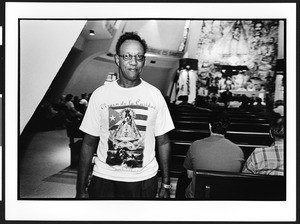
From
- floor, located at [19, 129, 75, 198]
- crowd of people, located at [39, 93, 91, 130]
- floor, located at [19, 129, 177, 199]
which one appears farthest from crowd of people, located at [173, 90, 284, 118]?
floor, located at [19, 129, 75, 198]

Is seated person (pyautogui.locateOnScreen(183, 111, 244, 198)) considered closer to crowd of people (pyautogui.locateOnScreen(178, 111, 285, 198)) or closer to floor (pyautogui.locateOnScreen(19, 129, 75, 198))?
crowd of people (pyautogui.locateOnScreen(178, 111, 285, 198))

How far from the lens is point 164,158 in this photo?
Answer: 3.13m

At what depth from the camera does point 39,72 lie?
10.5 ft

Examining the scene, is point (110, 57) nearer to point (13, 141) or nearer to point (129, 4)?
point (129, 4)

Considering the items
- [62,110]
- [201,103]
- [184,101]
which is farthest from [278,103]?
[62,110]

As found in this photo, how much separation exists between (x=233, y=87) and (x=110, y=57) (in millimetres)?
1170

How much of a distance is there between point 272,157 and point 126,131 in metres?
1.30

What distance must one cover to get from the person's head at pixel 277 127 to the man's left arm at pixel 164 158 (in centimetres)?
95

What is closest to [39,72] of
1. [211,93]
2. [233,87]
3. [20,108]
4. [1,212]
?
[20,108]

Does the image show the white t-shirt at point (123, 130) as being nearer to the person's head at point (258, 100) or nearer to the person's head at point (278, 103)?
the person's head at point (258, 100)

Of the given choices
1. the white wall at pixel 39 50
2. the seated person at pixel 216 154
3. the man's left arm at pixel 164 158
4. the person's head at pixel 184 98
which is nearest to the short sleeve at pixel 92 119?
the white wall at pixel 39 50

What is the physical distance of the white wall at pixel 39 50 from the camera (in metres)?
3.18

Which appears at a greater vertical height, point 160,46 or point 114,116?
point 160,46

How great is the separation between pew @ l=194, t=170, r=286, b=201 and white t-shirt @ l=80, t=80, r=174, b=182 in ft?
1.70
